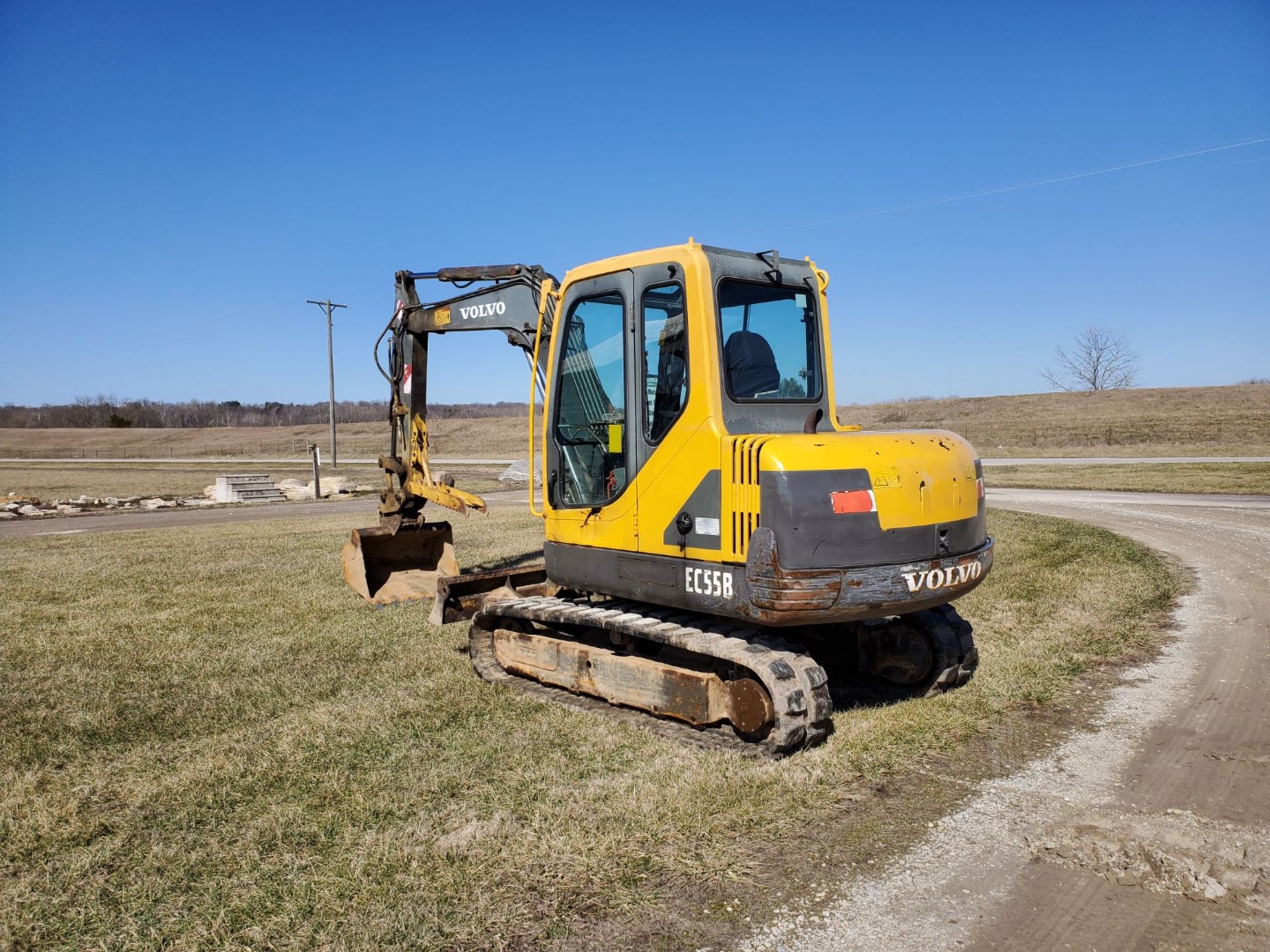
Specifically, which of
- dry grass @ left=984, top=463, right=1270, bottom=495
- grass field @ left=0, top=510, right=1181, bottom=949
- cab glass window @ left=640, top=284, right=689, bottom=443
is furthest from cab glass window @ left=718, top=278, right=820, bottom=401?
dry grass @ left=984, top=463, right=1270, bottom=495

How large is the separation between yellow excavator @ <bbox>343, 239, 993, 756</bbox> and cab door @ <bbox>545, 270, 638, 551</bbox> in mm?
14

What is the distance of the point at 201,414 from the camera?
114 m

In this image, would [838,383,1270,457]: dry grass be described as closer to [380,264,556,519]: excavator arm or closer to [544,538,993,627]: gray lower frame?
[380,264,556,519]: excavator arm

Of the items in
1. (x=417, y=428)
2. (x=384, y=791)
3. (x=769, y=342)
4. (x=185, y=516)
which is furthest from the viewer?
(x=185, y=516)

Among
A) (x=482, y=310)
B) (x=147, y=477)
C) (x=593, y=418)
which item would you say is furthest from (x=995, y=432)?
(x=593, y=418)

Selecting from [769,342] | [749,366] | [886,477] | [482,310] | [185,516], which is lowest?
[185,516]

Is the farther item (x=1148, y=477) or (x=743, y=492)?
(x=1148, y=477)

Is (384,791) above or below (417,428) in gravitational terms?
below

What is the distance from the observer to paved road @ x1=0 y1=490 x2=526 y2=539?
17984mm

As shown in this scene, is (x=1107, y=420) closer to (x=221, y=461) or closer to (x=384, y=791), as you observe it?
(x=221, y=461)

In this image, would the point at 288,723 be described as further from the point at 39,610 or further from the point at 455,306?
the point at 39,610

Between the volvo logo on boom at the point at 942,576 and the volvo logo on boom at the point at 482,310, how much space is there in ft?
15.1

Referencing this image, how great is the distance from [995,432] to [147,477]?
144ft

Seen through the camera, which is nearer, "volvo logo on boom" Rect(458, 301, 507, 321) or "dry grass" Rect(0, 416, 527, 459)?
"volvo logo on boom" Rect(458, 301, 507, 321)
